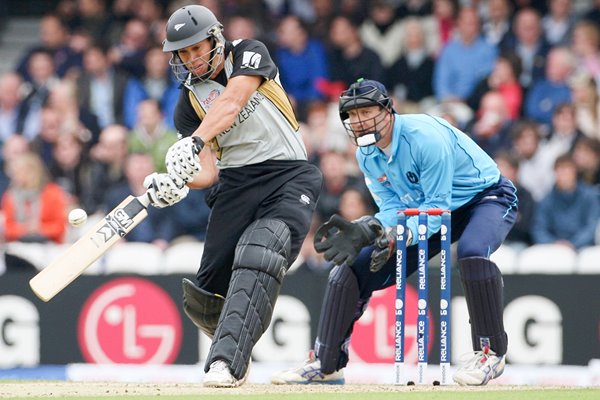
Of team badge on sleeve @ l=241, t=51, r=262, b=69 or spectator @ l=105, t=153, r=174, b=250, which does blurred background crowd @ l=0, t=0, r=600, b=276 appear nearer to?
spectator @ l=105, t=153, r=174, b=250

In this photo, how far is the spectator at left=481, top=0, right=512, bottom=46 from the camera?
13.1m

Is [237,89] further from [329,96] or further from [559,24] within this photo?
[559,24]

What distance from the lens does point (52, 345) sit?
10586mm

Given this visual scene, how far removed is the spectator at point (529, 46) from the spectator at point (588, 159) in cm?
152

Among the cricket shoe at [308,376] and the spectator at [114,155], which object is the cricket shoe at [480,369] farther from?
the spectator at [114,155]

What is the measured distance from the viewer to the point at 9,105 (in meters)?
14.4

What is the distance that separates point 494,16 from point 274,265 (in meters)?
7.08

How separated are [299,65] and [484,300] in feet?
23.1

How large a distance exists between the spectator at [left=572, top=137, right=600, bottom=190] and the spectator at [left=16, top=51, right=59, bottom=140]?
6054 mm

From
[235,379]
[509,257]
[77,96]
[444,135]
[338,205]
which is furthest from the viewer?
[77,96]

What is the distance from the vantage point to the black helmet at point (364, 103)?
23.1 feet

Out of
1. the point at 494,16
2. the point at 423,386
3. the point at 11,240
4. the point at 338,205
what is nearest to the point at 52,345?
the point at 11,240

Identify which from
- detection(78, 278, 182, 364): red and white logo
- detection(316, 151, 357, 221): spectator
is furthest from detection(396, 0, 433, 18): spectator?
detection(78, 278, 182, 364): red and white logo

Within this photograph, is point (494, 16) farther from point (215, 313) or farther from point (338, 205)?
point (215, 313)
